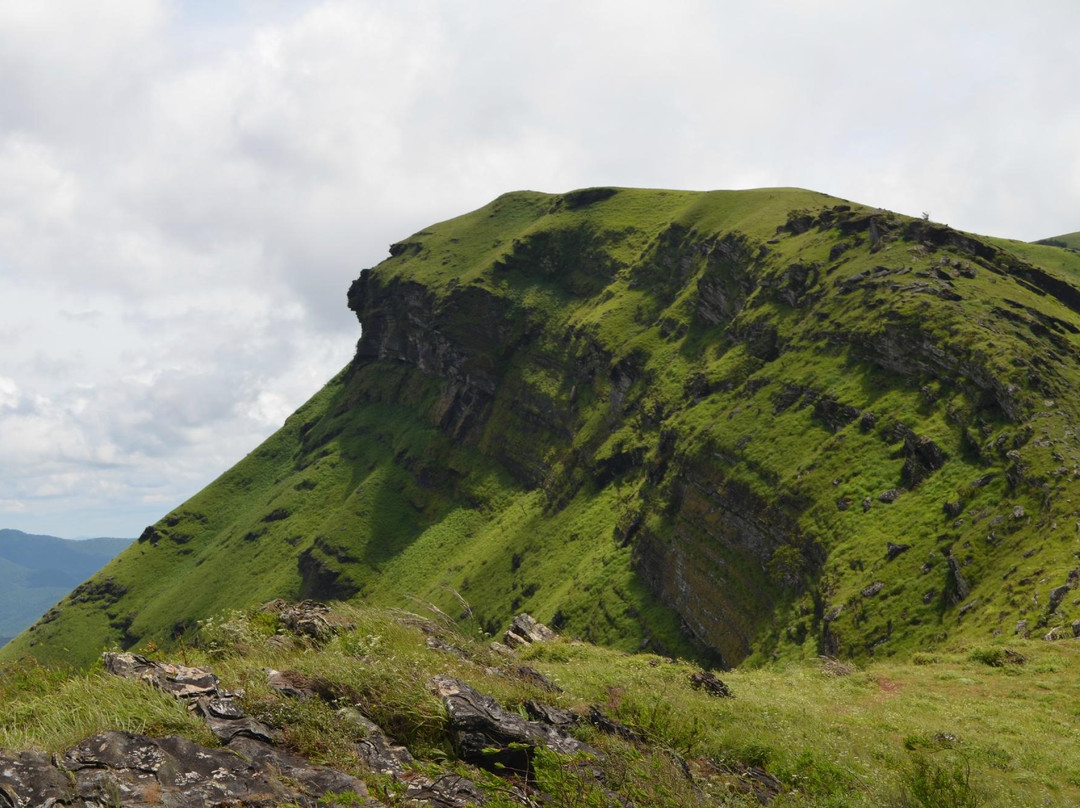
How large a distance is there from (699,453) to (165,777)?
72.7 metres

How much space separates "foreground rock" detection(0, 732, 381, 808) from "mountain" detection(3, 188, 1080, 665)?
4.34 metres

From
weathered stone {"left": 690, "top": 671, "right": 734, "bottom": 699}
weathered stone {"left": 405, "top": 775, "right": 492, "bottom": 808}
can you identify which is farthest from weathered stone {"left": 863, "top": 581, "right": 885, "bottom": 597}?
weathered stone {"left": 405, "top": 775, "right": 492, "bottom": 808}

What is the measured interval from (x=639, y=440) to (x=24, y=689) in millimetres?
98053

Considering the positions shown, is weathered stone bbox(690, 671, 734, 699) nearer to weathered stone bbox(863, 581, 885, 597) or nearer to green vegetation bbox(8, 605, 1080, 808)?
green vegetation bbox(8, 605, 1080, 808)

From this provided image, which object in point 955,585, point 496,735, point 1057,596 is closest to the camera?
point 496,735

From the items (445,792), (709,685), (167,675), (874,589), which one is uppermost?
(167,675)

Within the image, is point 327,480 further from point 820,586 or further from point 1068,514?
point 1068,514

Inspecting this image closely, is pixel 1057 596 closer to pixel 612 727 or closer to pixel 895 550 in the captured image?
pixel 895 550

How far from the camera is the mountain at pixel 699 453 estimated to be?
45625mm

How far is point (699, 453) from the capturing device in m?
77.5

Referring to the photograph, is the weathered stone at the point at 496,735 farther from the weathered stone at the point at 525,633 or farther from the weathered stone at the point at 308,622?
the weathered stone at the point at 525,633

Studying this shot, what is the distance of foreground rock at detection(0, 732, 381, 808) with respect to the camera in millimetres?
7633

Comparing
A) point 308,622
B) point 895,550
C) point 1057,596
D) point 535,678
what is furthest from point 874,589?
point 308,622

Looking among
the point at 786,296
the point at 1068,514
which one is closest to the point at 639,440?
the point at 786,296
